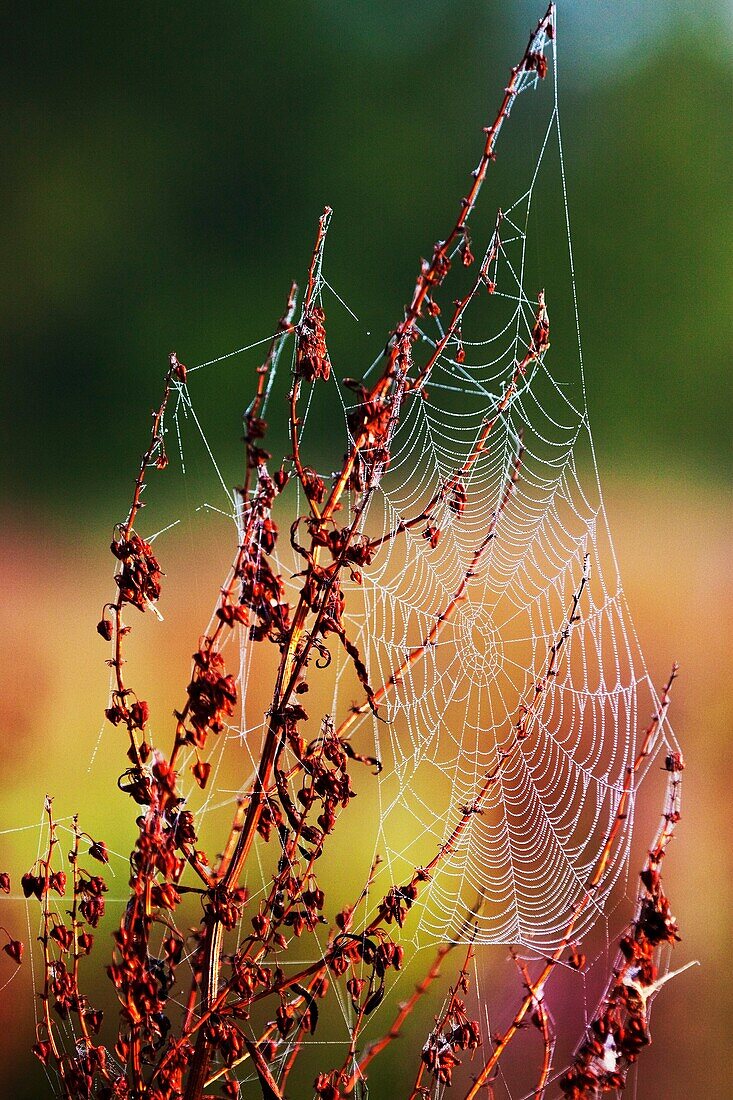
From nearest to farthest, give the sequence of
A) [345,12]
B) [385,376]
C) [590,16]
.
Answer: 1. [385,376]
2. [590,16]
3. [345,12]

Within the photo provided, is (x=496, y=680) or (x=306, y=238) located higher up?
(x=306, y=238)

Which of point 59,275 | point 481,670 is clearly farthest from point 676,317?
point 59,275

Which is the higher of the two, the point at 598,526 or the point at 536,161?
the point at 536,161

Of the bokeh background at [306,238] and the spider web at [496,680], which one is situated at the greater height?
the bokeh background at [306,238]

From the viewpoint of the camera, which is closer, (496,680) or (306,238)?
(496,680)

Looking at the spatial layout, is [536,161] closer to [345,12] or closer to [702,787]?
[345,12]

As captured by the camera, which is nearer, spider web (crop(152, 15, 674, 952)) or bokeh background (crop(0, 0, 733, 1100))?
spider web (crop(152, 15, 674, 952))

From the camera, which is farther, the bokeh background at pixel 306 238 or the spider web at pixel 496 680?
the bokeh background at pixel 306 238

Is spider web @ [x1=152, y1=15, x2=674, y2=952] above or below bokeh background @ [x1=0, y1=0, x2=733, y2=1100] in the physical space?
below
